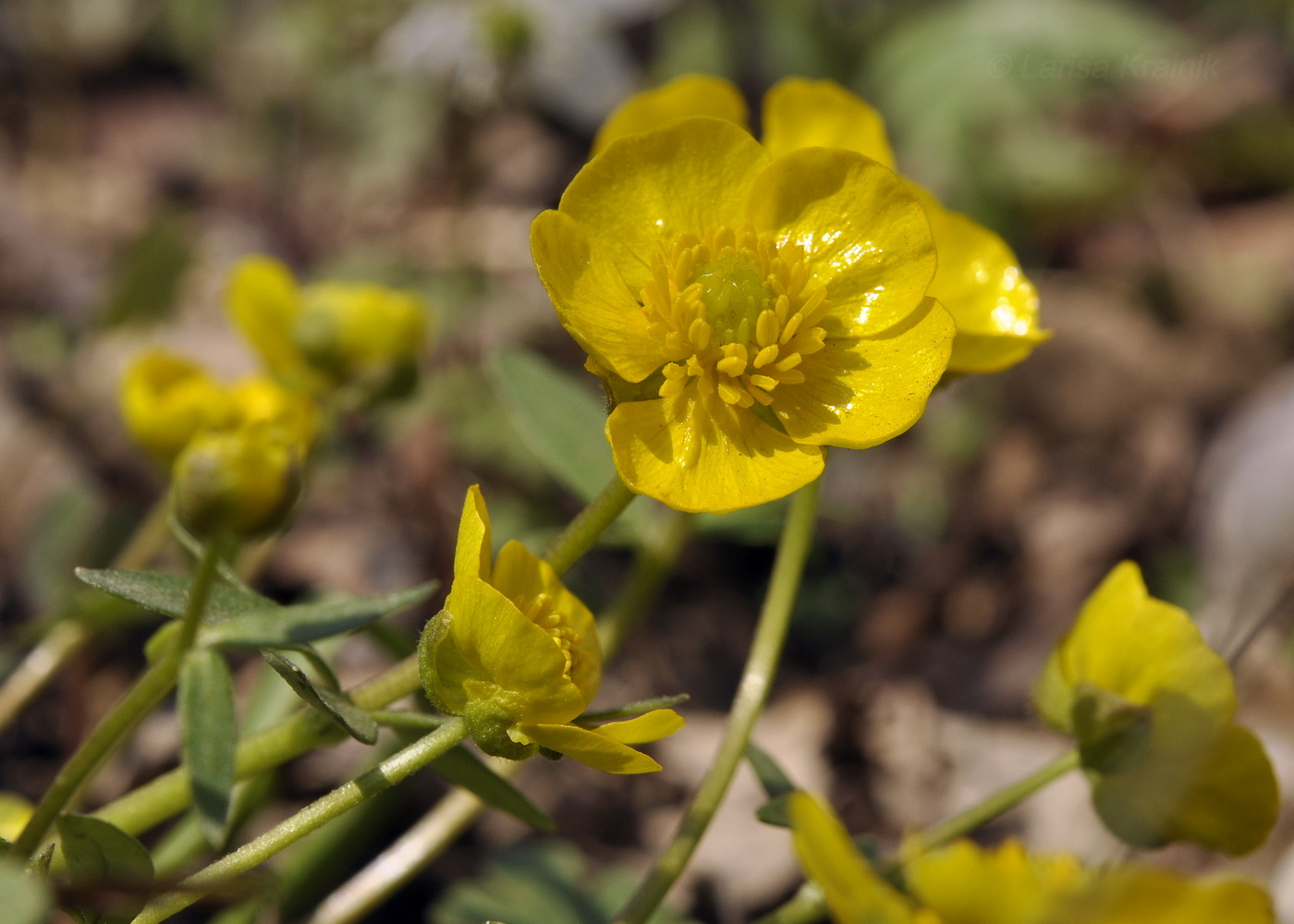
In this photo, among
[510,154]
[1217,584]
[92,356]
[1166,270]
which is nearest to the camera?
[1217,584]

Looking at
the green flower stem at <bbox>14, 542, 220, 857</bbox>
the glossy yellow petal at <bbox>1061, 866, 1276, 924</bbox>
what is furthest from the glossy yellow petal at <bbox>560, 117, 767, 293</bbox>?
the glossy yellow petal at <bbox>1061, 866, 1276, 924</bbox>

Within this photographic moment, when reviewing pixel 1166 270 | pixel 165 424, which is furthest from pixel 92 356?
pixel 1166 270

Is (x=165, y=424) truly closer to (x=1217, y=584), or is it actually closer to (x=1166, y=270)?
(x=1217, y=584)

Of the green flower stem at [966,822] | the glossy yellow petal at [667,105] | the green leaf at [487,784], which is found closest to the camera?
the green leaf at [487,784]

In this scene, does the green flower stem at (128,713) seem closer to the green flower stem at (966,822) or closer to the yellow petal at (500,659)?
the yellow petal at (500,659)

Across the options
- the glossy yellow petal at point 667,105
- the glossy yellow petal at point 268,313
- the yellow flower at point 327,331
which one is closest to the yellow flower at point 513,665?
the glossy yellow petal at point 667,105

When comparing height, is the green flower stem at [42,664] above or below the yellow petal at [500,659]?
below
